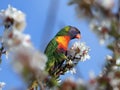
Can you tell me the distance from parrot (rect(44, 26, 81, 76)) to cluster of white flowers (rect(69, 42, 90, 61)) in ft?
0.53

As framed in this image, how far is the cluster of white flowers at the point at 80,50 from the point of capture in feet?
17.6

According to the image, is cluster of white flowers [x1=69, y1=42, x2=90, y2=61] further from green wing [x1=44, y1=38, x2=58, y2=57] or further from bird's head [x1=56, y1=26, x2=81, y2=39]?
bird's head [x1=56, y1=26, x2=81, y2=39]

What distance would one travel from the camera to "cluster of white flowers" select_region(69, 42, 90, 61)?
5.37m

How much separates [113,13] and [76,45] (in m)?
3.96

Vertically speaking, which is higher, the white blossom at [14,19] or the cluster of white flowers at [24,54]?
the white blossom at [14,19]

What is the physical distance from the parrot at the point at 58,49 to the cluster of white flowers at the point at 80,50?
6.4 inches

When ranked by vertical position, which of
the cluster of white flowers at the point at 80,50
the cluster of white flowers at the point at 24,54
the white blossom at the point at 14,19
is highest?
the cluster of white flowers at the point at 80,50

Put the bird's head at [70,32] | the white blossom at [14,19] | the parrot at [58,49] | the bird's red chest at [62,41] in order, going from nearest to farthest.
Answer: the white blossom at [14,19] → the parrot at [58,49] → the bird's red chest at [62,41] → the bird's head at [70,32]

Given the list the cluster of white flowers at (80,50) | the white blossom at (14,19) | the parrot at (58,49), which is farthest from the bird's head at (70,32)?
the white blossom at (14,19)

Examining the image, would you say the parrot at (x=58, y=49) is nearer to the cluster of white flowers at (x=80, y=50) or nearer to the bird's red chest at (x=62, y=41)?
the bird's red chest at (x=62, y=41)

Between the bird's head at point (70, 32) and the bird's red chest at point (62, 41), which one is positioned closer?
the bird's red chest at point (62, 41)

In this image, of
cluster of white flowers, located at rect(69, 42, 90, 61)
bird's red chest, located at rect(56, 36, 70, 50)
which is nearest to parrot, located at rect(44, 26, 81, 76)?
bird's red chest, located at rect(56, 36, 70, 50)

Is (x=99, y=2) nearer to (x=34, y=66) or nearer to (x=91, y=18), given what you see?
(x=91, y=18)

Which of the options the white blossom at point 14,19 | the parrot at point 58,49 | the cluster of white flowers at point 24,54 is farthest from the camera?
the parrot at point 58,49
